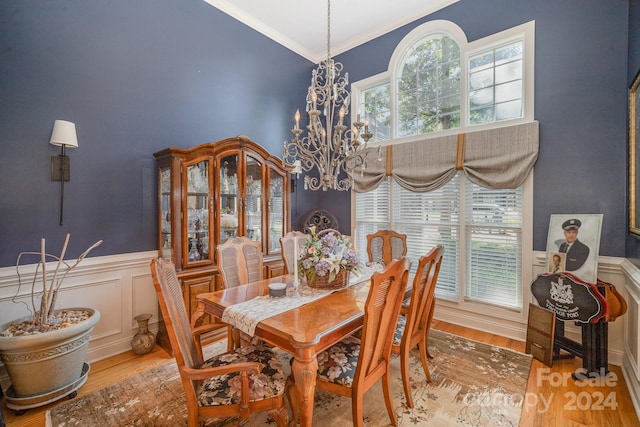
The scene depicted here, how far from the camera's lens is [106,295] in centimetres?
261

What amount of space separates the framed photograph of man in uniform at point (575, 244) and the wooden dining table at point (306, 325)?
1.90m

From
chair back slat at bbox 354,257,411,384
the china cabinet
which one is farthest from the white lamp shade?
chair back slat at bbox 354,257,411,384

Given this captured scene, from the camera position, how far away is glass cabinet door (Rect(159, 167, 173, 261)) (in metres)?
2.78

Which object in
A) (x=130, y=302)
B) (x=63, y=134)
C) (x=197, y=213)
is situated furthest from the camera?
(x=197, y=213)

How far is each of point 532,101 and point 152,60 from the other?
3817 millimetres

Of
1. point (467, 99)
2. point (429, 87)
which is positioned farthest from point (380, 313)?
point (429, 87)

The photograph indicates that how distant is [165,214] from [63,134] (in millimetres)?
989

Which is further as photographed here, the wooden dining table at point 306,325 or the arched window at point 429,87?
the arched window at point 429,87

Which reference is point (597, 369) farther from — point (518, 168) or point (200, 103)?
point (200, 103)

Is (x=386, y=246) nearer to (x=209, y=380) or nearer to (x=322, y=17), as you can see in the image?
(x=209, y=380)

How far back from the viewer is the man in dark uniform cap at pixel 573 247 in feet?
8.09

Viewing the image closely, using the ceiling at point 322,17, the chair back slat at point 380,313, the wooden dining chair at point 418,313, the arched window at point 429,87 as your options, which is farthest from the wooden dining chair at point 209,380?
the ceiling at point 322,17

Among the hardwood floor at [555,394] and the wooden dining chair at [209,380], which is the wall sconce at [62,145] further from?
the wooden dining chair at [209,380]

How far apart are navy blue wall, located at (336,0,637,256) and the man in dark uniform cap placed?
0.18 m
